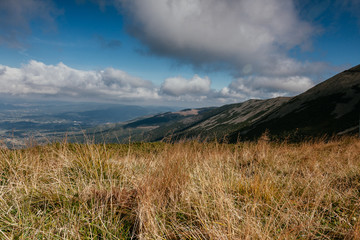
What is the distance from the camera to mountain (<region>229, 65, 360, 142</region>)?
40472 mm

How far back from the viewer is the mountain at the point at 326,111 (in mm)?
40472

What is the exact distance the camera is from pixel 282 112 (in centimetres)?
7050

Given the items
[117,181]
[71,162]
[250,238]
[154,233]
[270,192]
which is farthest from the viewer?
[71,162]

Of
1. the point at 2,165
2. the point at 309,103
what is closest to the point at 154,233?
the point at 2,165

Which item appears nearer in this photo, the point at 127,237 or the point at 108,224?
the point at 127,237

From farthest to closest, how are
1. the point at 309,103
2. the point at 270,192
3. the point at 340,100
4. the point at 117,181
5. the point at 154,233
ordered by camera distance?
the point at 309,103 < the point at 340,100 < the point at 117,181 < the point at 270,192 < the point at 154,233

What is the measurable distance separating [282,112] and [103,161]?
8007 centimetres

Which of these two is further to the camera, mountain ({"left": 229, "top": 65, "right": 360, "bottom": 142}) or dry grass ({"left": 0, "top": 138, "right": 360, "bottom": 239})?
mountain ({"left": 229, "top": 65, "right": 360, "bottom": 142})

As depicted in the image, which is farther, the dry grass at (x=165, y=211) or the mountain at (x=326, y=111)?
the mountain at (x=326, y=111)

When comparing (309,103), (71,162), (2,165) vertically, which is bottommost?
(2,165)

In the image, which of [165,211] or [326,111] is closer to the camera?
[165,211]

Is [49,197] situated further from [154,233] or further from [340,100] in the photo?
[340,100]

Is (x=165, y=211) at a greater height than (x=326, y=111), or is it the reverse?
(x=326, y=111)

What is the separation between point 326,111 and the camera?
166 feet
